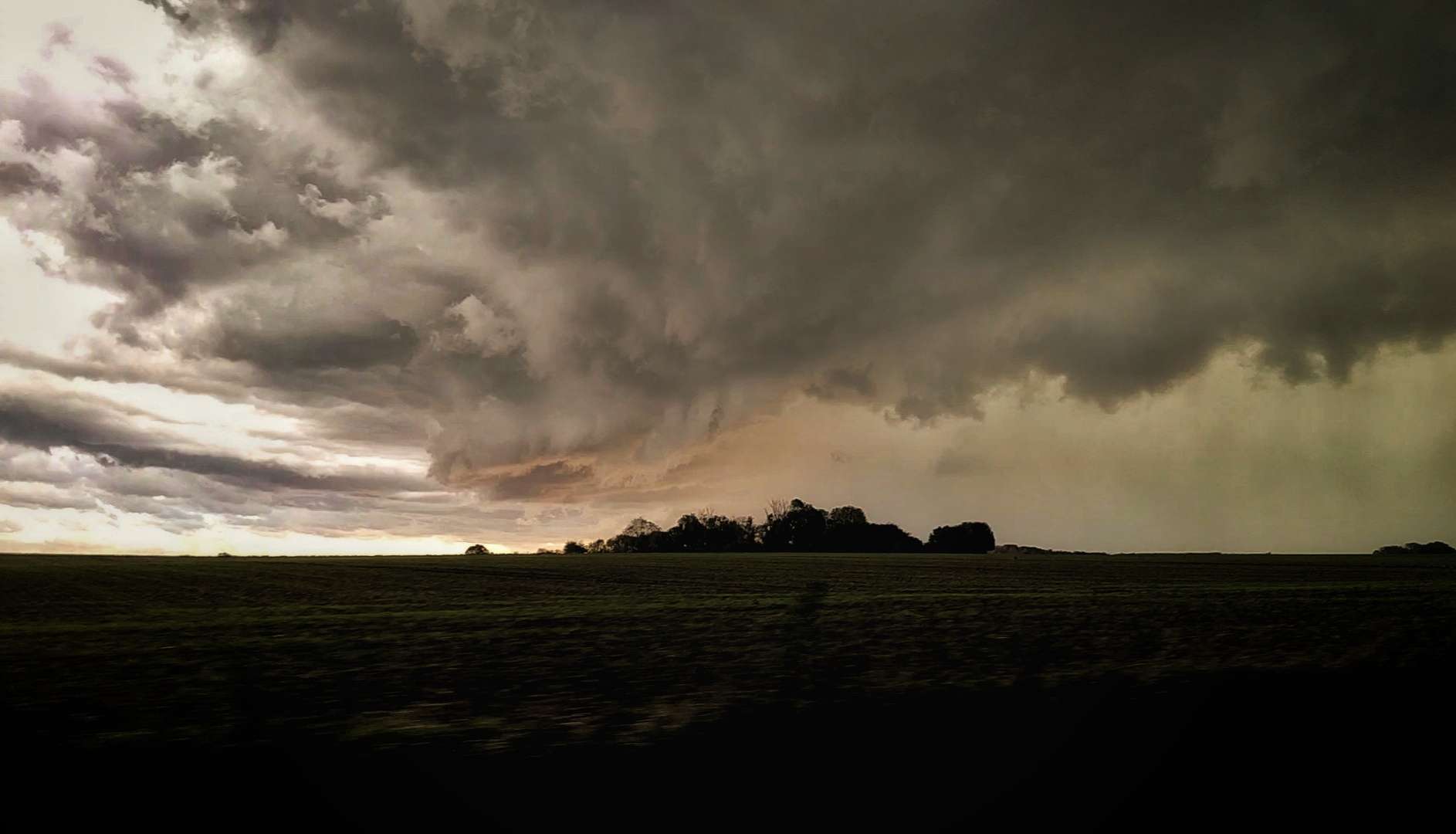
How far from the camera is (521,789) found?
10594mm

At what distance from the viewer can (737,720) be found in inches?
561

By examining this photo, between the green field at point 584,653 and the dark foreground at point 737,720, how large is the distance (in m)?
0.14

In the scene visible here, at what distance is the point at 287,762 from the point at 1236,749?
13.7m

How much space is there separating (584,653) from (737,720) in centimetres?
968

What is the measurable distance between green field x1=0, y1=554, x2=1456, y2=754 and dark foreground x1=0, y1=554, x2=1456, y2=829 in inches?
5.4

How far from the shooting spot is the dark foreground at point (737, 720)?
1009cm

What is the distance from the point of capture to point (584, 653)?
22.9m

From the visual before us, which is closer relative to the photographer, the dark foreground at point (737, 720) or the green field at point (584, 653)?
the dark foreground at point (737, 720)

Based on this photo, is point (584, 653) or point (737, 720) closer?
point (737, 720)

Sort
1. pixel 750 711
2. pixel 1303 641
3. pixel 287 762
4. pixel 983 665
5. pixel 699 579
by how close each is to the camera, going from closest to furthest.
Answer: pixel 287 762
pixel 750 711
pixel 983 665
pixel 1303 641
pixel 699 579

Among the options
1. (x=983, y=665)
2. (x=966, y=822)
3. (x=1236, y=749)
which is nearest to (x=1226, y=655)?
(x=983, y=665)

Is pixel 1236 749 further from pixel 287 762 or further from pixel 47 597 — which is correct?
pixel 47 597

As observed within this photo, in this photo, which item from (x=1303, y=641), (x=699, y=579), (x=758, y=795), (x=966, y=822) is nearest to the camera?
(x=966, y=822)

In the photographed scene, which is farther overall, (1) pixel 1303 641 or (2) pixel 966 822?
(1) pixel 1303 641
